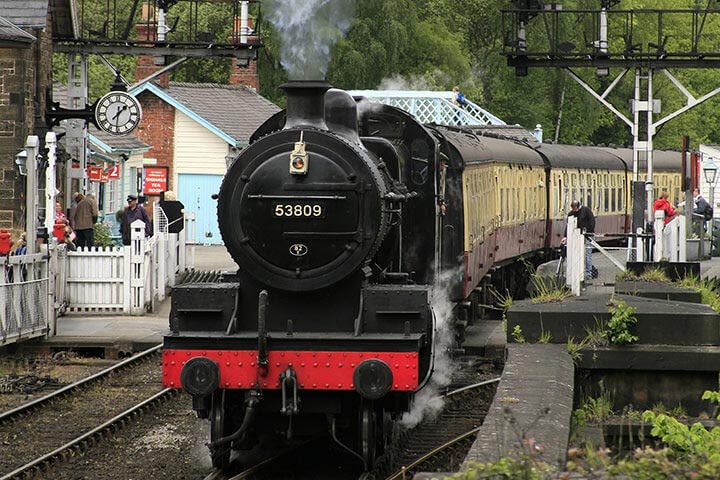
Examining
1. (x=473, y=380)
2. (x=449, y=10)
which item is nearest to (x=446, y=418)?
(x=473, y=380)

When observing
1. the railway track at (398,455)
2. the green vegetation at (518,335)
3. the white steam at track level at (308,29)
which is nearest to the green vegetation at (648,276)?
the railway track at (398,455)

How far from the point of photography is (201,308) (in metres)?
9.62

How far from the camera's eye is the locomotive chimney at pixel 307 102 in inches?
385

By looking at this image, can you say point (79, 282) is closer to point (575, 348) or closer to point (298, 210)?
point (298, 210)

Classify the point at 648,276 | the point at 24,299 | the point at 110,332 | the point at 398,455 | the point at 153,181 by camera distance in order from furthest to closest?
the point at 153,181
the point at 110,332
the point at 24,299
the point at 648,276
the point at 398,455

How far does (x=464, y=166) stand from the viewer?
14.0 metres

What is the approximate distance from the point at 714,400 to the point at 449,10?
47.1m

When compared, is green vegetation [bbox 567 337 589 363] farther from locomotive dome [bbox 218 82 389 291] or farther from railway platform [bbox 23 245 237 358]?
railway platform [bbox 23 245 237 358]

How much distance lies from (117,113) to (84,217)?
77.9 inches

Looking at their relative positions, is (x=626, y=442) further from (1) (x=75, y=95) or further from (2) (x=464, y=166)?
(1) (x=75, y=95)

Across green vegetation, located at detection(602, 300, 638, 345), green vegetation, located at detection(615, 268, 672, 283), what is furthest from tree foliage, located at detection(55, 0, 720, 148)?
green vegetation, located at detection(602, 300, 638, 345)

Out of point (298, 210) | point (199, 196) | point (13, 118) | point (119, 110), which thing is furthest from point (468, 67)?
point (298, 210)

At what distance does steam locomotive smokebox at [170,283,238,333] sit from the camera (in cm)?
960

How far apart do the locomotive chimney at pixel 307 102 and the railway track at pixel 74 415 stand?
3164 mm
